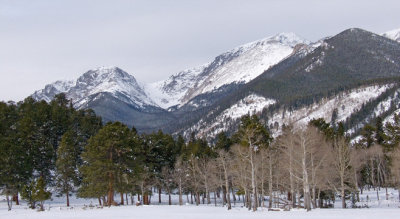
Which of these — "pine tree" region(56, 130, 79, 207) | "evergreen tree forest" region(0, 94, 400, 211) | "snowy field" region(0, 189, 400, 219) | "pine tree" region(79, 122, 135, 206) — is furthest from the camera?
"pine tree" region(56, 130, 79, 207)

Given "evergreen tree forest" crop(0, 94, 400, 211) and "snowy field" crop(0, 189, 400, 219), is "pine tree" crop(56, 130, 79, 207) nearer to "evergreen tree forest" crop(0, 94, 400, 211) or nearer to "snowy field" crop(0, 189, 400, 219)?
"evergreen tree forest" crop(0, 94, 400, 211)

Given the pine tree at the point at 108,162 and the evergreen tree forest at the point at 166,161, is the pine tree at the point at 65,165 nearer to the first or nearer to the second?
the evergreen tree forest at the point at 166,161

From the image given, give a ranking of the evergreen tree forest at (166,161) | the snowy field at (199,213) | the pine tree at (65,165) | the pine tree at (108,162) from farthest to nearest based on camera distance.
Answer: the pine tree at (65,165), the pine tree at (108,162), the evergreen tree forest at (166,161), the snowy field at (199,213)

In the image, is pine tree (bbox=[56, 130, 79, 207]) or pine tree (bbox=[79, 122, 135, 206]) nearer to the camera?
pine tree (bbox=[79, 122, 135, 206])

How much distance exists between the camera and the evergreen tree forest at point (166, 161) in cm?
5031

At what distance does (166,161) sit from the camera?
72.6 m

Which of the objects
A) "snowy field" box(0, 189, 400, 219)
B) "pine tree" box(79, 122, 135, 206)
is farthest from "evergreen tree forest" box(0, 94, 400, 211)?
"snowy field" box(0, 189, 400, 219)

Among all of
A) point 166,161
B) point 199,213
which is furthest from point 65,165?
point 199,213

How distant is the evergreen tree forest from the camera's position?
5031 centimetres

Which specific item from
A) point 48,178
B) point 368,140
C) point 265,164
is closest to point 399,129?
point 368,140

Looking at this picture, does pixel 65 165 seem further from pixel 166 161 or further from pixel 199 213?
pixel 199 213

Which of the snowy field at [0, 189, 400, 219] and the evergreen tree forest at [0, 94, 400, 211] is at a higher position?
the evergreen tree forest at [0, 94, 400, 211]

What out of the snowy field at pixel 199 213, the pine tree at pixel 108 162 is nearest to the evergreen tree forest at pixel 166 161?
the pine tree at pixel 108 162

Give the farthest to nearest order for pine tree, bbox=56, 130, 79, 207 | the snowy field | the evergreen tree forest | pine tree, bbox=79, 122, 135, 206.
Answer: pine tree, bbox=56, 130, 79, 207
pine tree, bbox=79, 122, 135, 206
the evergreen tree forest
the snowy field
